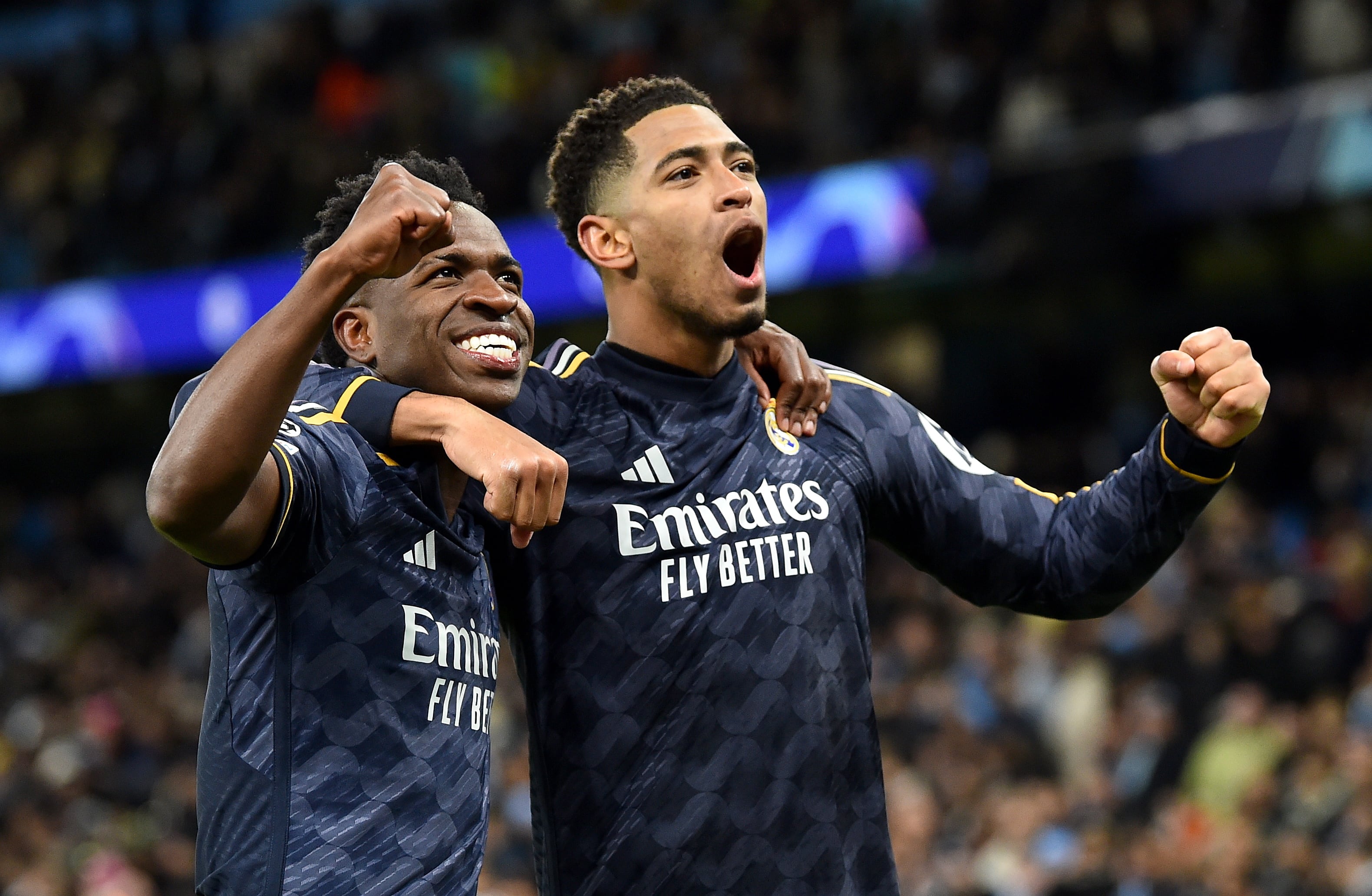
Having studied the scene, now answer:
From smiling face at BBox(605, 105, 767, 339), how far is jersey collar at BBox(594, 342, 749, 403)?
0.11 metres

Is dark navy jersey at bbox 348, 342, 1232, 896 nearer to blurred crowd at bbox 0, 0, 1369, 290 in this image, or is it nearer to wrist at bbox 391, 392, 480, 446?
wrist at bbox 391, 392, 480, 446

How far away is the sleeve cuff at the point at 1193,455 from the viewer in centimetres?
350

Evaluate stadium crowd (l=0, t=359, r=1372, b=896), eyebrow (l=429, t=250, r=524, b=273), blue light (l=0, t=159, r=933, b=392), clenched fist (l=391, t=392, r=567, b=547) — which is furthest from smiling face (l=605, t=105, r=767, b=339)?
blue light (l=0, t=159, r=933, b=392)

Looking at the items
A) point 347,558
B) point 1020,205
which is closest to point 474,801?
point 347,558

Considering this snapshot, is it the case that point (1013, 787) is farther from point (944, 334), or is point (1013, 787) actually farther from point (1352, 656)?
point (944, 334)

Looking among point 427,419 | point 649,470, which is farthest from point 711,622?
point 427,419

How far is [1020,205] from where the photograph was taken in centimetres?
1182

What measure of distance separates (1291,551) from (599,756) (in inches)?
322

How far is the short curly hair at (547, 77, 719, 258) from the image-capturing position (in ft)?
12.6

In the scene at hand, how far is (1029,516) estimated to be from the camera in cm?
384

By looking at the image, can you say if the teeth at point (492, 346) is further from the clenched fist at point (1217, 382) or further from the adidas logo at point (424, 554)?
the clenched fist at point (1217, 382)

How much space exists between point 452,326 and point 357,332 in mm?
225

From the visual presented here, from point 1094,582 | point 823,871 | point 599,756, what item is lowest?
point 823,871

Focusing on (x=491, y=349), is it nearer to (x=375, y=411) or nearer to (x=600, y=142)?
(x=375, y=411)
